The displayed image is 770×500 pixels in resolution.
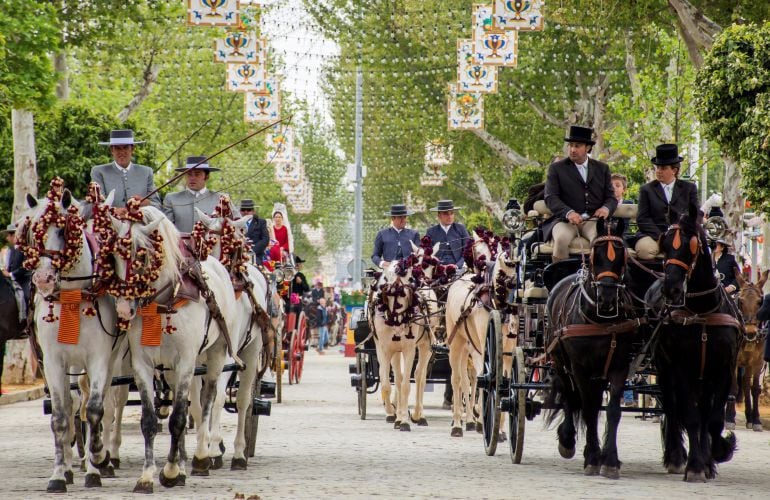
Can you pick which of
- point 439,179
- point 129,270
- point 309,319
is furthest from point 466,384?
point 439,179

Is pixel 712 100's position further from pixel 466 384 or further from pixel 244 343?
pixel 244 343

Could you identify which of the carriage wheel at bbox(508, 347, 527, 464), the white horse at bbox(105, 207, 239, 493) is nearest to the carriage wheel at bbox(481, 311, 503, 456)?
the carriage wheel at bbox(508, 347, 527, 464)

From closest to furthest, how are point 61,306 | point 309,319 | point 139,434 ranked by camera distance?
point 61,306, point 139,434, point 309,319

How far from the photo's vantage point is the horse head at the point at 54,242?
11.1m

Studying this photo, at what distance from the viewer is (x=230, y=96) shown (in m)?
58.3

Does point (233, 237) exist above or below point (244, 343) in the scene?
above

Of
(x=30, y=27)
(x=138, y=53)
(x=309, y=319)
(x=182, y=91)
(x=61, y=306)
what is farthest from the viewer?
(x=182, y=91)

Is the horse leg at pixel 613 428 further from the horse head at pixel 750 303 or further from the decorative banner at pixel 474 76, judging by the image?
the decorative banner at pixel 474 76

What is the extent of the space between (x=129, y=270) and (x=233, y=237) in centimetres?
240

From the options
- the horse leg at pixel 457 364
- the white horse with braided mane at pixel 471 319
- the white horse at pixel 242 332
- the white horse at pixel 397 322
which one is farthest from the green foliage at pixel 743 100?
the white horse at pixel 242 332

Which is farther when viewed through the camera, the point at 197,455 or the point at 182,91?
the point at 182,91

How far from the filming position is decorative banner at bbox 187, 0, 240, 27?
23.1 m

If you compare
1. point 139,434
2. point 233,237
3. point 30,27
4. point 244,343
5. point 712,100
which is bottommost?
point 139,434

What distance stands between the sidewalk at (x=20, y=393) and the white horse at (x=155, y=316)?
11783 mm
